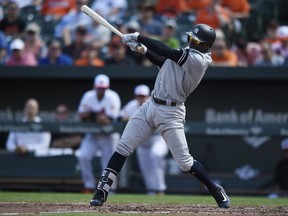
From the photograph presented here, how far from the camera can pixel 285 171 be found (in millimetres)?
11648

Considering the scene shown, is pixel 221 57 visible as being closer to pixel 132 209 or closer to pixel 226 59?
pixel 226 59

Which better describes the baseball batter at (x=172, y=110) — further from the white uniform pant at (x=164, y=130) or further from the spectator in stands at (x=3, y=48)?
the spectator in stands at (x=3, y=48)

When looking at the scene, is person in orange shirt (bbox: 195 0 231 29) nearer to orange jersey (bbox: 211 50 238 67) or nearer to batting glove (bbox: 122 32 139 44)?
orange jersey (bbox: 211 50 238 67)

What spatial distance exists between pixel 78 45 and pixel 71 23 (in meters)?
0.86

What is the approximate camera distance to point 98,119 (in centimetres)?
1218

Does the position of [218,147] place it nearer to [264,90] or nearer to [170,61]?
[264,90]

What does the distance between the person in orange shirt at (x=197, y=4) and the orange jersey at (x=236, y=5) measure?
418 mm

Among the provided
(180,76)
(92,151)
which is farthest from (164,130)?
(92,151)

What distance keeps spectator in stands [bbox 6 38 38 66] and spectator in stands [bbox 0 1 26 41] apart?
44.0 inches

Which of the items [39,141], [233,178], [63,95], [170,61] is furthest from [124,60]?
[170,61]

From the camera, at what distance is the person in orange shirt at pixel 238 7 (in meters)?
14.5

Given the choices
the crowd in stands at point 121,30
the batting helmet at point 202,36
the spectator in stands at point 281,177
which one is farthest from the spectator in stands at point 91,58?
the batting helmet at point 202,36

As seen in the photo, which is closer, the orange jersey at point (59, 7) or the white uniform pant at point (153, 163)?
the white uniform pant at point (153, 163)

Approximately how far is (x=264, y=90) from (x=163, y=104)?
5.91 m
